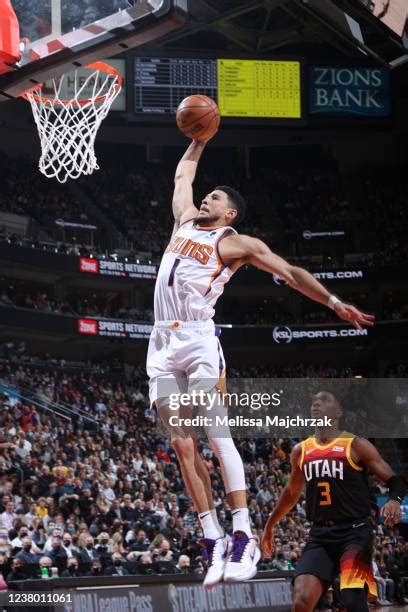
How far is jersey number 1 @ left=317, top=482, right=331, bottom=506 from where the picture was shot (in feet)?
26.0

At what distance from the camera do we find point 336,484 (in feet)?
26.0

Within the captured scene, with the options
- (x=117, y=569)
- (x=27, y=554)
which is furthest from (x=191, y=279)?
(x=117, y=569)

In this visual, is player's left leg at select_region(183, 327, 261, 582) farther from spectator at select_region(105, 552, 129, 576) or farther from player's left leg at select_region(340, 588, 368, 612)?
spectator at select_region(105, 552, 129, 576)

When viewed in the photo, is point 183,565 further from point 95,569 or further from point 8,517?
point 8,517

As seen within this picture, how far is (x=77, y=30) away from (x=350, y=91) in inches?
962

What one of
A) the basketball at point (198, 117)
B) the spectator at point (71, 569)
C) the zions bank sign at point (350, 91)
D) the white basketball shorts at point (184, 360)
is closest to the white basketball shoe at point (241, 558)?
the white basketball shorts at point (184, 360)

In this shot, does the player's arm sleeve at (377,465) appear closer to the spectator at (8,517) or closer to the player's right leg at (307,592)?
the player's right leg at (307,592)

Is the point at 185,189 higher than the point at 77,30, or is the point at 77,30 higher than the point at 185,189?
the point at 77,30

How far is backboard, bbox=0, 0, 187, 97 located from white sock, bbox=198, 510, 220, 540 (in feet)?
12.0

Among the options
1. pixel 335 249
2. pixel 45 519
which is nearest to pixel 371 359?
pixel 335 249

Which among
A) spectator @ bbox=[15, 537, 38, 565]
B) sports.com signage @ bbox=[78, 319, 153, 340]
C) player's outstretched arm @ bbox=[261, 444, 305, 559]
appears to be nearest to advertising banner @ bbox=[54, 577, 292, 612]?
spectator @ bbox=[15, 537, 38, 565]

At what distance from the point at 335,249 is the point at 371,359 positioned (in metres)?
4.04

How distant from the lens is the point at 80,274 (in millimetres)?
29547

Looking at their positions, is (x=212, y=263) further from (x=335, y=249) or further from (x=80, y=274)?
(x=335, y=249)
